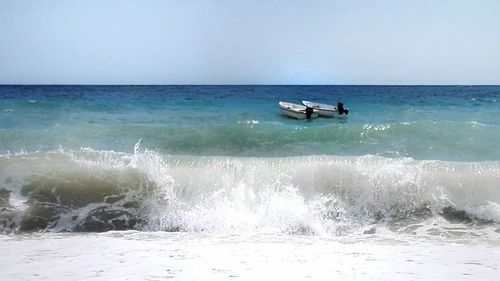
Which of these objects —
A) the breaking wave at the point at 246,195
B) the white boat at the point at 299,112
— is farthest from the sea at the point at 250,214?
the white boat at the point at 299,112

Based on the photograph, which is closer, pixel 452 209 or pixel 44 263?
pixel 44 263

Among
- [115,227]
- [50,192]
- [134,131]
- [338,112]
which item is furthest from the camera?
[338,112]

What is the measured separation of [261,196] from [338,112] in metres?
12.1

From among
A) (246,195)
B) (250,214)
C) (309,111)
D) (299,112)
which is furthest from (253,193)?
(309,111)

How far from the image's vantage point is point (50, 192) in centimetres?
691

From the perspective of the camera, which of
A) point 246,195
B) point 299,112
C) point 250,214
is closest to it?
point 250,214

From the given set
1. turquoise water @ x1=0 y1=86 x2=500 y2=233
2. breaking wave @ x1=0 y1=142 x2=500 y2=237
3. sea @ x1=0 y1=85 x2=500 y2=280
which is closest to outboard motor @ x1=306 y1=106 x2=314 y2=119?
sea @ x1=0 y1=85 x2=500 y2=280

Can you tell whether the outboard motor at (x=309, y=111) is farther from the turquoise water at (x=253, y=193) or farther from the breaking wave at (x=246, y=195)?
the breaking wave at (x=246, y=195)

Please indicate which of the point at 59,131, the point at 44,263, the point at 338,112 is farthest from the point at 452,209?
the point at 338,112

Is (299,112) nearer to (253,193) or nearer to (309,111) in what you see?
(309,111)

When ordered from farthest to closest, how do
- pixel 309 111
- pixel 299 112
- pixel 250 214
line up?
1. pixel 309 111
2. pixel 299 112
3. pixel 250 214

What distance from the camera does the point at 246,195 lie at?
670 cm

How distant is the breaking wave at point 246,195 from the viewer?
6.01 m

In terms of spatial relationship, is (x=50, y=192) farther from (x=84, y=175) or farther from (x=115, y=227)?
(x=115, y=227)
